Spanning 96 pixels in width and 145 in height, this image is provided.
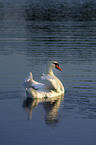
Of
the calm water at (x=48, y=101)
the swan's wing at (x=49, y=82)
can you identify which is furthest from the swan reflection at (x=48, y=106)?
the swan's wing at (x=49, y=82)

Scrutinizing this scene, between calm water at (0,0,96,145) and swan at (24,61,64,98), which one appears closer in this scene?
calm water at (0,0,96,145)

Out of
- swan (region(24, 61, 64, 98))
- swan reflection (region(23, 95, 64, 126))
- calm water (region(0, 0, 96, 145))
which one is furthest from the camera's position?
swan (region(24, 61, 64, 98))

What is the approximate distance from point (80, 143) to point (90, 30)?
115 feet

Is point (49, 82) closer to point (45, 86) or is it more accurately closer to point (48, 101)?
point (45, 86)

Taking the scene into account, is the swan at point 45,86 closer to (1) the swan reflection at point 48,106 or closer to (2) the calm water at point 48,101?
(1) the swan reflection at point 48,106

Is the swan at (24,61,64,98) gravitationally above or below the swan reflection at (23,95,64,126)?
above

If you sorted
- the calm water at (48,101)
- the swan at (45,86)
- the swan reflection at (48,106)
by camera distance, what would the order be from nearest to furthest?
the calm water at (48,101), the swan reflection at (48,106), the swan at (45,86)

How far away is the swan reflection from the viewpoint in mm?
17444

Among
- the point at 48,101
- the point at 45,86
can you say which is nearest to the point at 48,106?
the point at 48,101

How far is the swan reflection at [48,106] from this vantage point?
17444 mm

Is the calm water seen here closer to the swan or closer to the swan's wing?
the swan

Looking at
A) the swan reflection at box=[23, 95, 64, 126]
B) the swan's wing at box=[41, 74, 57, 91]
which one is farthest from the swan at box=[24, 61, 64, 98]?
the swan reflection at box=[23, 95, 64, 126]

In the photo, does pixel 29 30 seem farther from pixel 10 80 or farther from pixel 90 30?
pixel 10 80

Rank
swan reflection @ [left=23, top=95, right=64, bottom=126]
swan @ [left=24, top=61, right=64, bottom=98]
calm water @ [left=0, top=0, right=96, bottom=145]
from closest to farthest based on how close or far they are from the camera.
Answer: calm water @ [left=0, top=0, right=96, bottom=145] < swan reflection @ [left=23, top=95, right=64, bottom=126] < swan @ [left=24, top=61, right=64, bottom=98]
